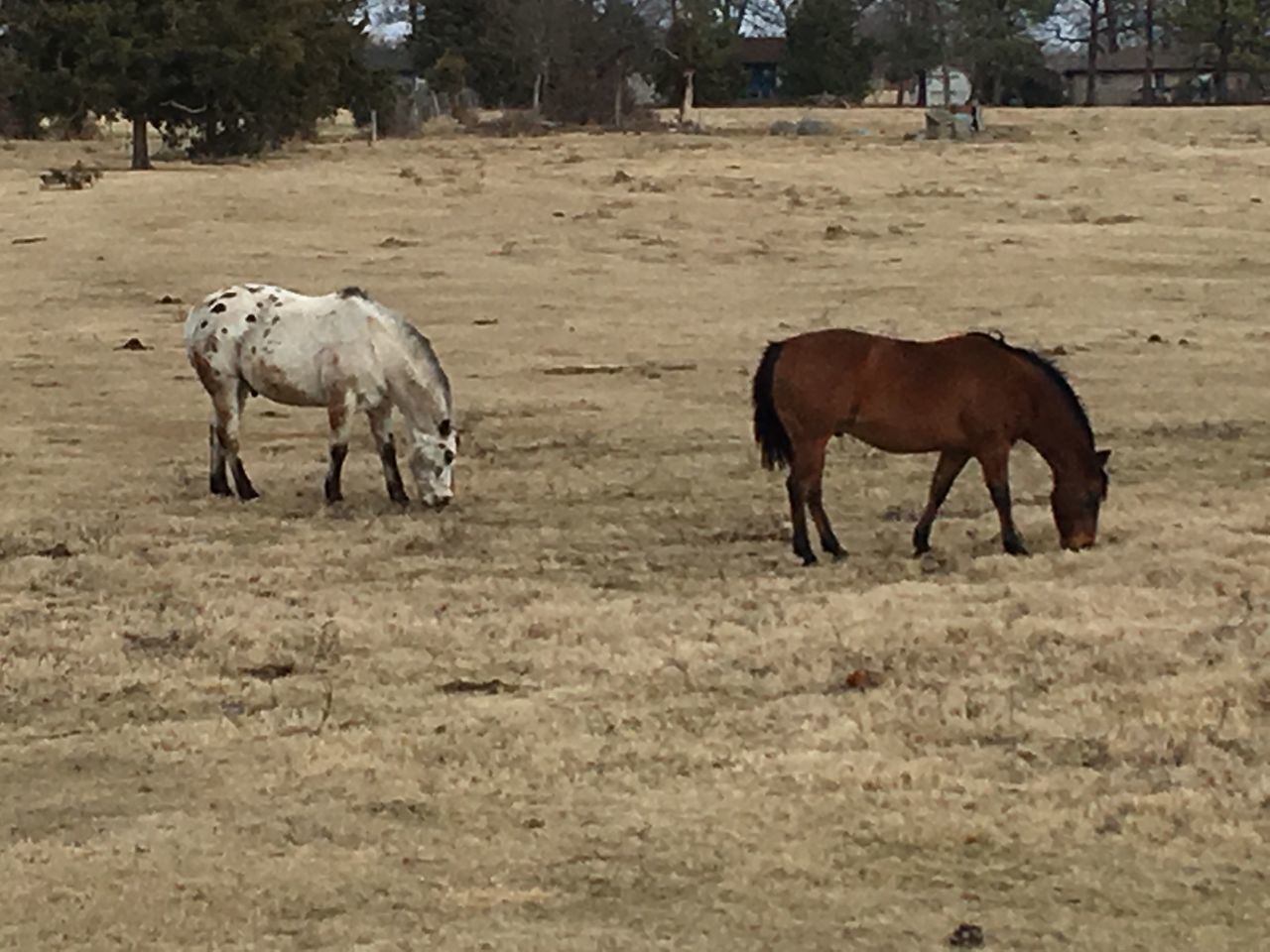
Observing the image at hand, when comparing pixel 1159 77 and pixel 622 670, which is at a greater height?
pixel 1159 77

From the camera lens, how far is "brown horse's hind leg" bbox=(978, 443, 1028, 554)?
852cm

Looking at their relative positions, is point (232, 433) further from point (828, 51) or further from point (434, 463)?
point (828, 51)

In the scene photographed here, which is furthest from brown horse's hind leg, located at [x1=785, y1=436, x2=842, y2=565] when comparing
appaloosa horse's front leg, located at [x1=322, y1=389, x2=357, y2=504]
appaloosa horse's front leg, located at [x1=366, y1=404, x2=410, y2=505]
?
appaloosa horse's front leg, located at [x1=322, y1=389, x2=357, y2=504]

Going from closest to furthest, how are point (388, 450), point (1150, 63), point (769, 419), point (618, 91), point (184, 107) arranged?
1. point (769, 419)
2. point (388, 450)
3. point (184, 107)
4. point (618, 91)
5. point (1150, 63)

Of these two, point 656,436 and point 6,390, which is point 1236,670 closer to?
point 656,436

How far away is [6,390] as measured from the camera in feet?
43.8

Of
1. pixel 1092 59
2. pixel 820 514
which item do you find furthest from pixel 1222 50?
pixel 820 514

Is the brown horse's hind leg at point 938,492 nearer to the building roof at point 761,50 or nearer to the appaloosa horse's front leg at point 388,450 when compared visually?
the appaloosa horse's front leg at point 388,450

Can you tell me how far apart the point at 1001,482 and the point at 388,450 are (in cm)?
314

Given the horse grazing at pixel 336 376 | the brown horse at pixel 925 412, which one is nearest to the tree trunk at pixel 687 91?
the horse grazing at pixel 336 376

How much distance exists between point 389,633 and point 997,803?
8.73 feet

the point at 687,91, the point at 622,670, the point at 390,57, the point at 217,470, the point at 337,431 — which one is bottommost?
the point at 622,670

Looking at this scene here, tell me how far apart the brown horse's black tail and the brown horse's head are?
1179 mm

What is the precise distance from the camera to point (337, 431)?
9.87 metres
